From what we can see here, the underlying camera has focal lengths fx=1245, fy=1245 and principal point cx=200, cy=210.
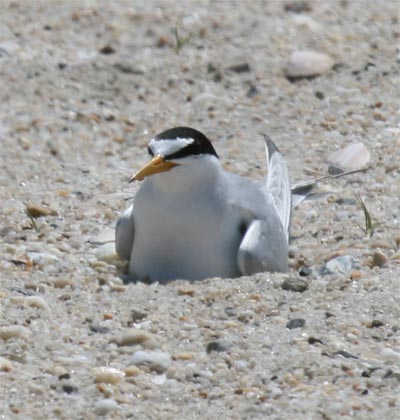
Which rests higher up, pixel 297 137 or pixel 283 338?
pixel 283 338

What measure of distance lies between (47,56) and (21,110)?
0.79 meters

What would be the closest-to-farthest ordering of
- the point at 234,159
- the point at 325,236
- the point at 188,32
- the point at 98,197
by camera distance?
the point at 325,236, the point at 98,197, the point at 234,159, the point at 188,32

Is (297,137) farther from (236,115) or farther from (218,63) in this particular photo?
(218,63)

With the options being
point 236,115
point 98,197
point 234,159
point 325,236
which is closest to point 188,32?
point 236,115

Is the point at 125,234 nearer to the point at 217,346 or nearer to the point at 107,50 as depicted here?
the point at 217,346

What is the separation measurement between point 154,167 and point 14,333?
3.14ft

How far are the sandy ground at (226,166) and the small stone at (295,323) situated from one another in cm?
1

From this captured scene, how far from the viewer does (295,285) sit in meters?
4.83

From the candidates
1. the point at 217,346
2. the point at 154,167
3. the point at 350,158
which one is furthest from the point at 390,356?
the point at 350,158

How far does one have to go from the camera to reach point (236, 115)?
6980mm

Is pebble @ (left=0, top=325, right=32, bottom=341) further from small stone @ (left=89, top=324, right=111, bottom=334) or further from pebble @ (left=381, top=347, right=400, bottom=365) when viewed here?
pebble @ (left=381, top=347, right=400, bottom=365)

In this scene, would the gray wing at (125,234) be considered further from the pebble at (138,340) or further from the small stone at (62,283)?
the pebble at (138,340)

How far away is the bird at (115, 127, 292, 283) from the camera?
5.00 m

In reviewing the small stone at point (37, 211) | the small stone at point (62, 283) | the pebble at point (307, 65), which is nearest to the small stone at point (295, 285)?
the small stone at point (62, 283)
